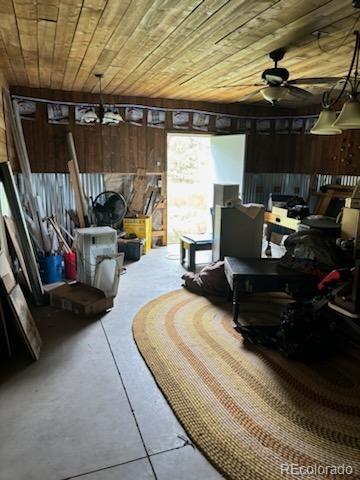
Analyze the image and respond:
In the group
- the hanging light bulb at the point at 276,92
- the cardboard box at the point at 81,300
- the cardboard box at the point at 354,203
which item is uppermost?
the hanging light bulb at the point at 276,92

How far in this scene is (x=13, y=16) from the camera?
2498 mm

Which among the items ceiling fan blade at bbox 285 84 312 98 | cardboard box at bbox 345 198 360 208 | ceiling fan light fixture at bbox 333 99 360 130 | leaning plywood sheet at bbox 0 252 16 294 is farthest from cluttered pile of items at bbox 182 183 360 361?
leaning plywood sheet at bbox 0 252 16 294

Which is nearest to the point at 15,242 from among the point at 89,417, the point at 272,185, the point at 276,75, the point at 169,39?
the point at 89,417

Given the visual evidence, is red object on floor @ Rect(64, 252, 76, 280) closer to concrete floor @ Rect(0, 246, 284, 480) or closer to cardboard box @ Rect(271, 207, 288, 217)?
concrete floor @ Rect(0, 246, 284, 480)

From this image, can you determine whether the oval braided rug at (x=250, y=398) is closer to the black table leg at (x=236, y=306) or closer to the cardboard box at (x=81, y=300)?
the black table leg at (x=236, y=306)

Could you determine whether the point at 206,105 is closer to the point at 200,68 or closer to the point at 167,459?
the point at 200,68

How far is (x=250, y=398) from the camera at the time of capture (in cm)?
229

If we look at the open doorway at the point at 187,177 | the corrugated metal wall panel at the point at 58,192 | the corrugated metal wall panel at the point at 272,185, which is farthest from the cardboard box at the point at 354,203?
the open doorway at the point at 187,177

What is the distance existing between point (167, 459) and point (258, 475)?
464 mm

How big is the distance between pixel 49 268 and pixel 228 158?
11.6 feet

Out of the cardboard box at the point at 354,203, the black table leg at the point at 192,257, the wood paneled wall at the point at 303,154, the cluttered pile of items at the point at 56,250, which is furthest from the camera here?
the wood paneled wall at the point at 303,154

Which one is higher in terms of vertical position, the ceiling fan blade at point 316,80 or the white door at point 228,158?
the ceiling fan blade at point 316,80

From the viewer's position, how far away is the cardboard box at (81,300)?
3490mm

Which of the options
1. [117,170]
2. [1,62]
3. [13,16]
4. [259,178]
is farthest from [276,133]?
[13,16]
